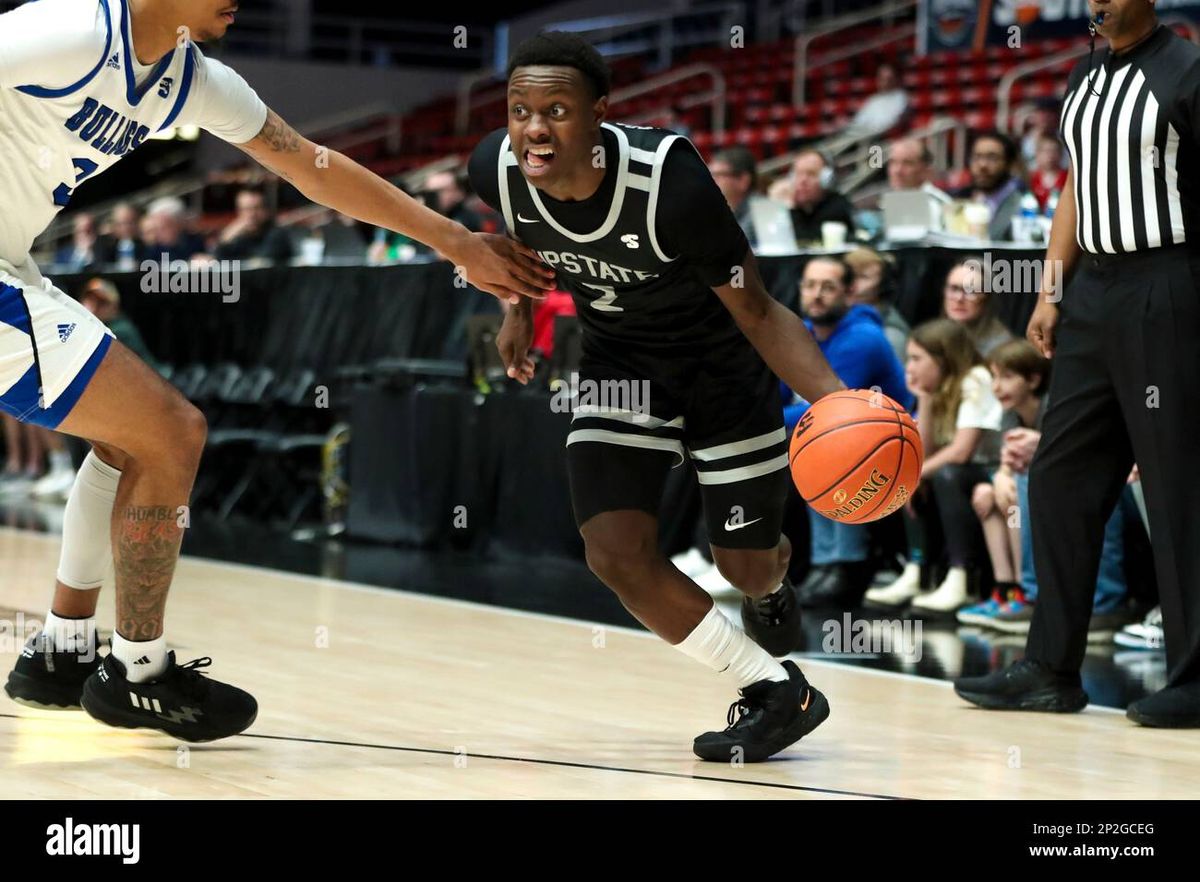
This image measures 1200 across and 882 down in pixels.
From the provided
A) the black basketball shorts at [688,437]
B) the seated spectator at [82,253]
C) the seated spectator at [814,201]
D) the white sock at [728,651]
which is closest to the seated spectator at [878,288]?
the seated spectator at [814,201]

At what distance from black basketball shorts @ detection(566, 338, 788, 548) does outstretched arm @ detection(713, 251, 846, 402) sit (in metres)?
0.35

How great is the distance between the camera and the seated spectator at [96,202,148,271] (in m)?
12.3

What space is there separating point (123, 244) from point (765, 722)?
9888 millimetres

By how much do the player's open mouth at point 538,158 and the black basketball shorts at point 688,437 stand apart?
63cm

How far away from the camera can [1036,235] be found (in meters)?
7.40

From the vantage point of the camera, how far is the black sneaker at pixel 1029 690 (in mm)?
5062

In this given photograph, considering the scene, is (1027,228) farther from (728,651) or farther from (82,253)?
(82,253)

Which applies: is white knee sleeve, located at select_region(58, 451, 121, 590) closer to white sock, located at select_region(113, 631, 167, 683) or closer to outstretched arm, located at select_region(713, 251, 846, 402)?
white sock, located at select_region(113, 631, 167, 683)

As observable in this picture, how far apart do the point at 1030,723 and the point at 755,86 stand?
12797 mm

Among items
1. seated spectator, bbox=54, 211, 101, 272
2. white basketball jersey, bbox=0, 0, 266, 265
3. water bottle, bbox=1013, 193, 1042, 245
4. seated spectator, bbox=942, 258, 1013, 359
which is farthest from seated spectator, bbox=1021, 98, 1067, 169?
seated spectator, bbox=54, 211, 101, 272

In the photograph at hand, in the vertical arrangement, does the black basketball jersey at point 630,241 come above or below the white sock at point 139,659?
above

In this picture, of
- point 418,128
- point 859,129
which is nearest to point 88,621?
point 859,129

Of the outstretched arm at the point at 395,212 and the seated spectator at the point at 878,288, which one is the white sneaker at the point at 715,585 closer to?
the seated spectator at the point at 878,288

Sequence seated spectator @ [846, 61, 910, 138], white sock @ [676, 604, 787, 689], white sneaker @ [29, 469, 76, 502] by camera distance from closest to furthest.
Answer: white sock @ [676, 604, 787, 689] < white sneaker @ [29, 469, 76, 502] < seated spectator @ [846, 61, 910, 138]
